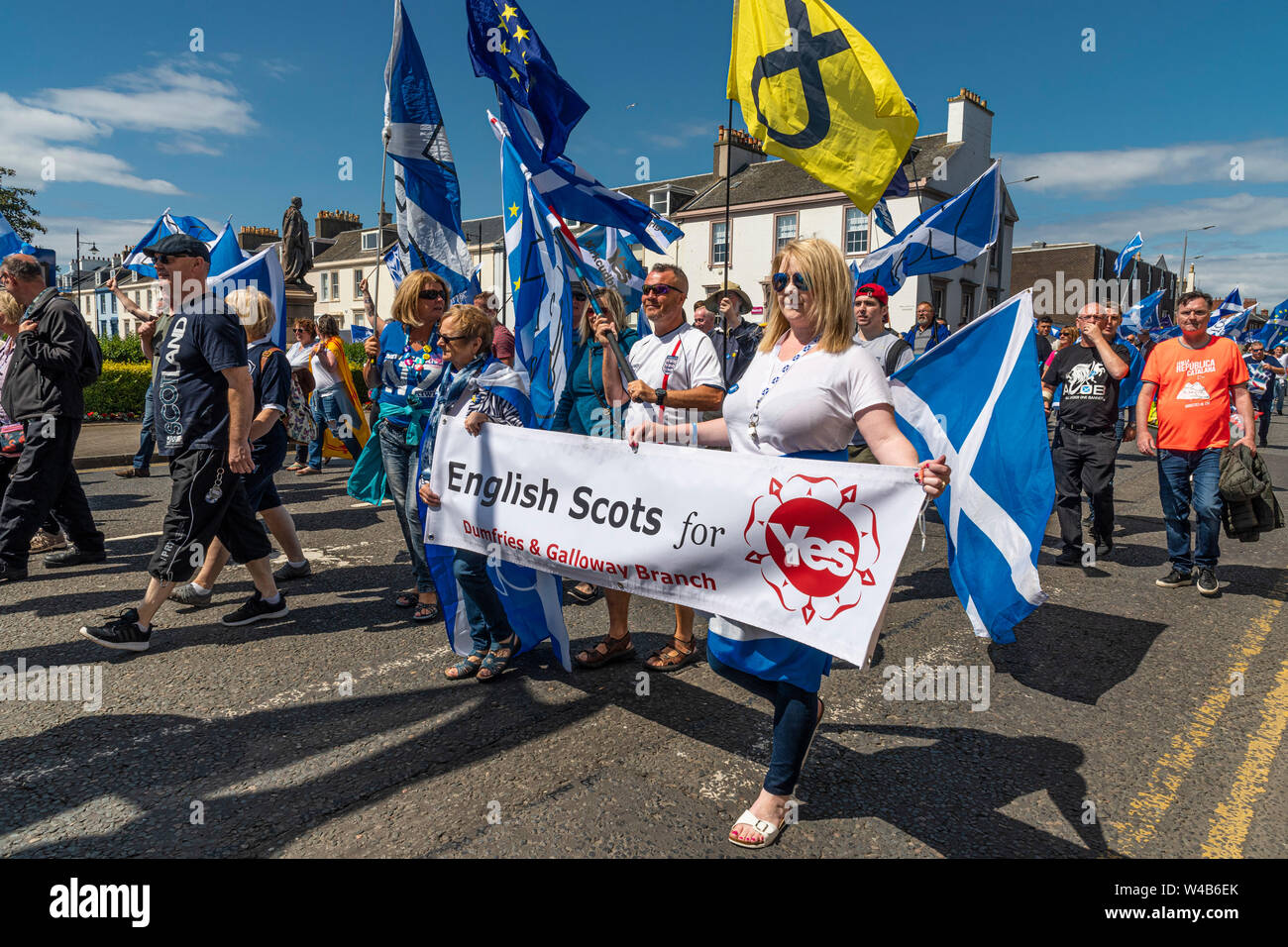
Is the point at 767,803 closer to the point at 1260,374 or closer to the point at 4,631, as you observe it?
the point at 4,631

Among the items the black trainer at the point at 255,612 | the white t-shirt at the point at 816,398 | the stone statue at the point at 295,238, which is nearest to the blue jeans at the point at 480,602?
the black trainer at the point at 255,612

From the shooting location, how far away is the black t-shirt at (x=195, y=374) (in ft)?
14.0

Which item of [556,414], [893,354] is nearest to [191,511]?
[556,414]

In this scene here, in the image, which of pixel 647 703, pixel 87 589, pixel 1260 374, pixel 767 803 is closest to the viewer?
pixel 767 803

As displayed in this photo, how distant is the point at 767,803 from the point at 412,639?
8.47 ft

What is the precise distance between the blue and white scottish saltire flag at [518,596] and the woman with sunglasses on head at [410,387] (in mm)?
556

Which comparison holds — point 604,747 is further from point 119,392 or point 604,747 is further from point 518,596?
point 119,392

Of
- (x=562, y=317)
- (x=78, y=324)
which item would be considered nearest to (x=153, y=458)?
(x=78, y=324)

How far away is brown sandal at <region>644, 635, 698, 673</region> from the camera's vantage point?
14.0 ft

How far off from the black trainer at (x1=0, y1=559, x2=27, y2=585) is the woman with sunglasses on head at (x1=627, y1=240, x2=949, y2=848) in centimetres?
497

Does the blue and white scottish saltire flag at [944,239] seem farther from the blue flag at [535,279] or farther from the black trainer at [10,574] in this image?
the black trainer at [10,574]

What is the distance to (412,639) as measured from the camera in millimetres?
4707

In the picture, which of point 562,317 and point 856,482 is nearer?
point 856,482
